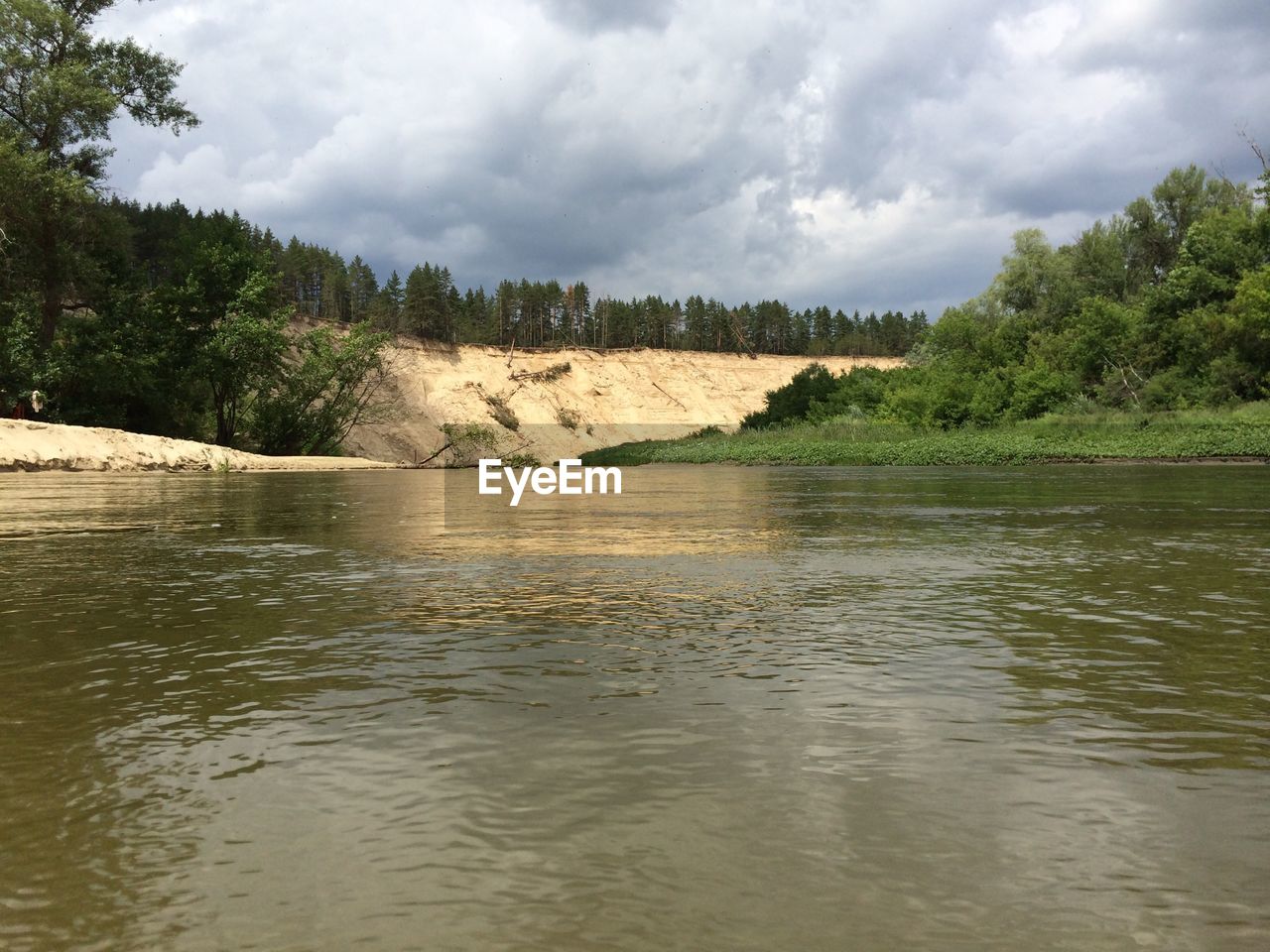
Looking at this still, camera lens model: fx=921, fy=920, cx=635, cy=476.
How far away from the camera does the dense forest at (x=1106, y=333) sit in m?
55.5

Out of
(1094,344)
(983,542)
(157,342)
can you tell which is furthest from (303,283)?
(983,542)

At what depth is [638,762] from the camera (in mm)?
3377

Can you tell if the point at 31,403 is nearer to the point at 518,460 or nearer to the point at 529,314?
the point at 518,460

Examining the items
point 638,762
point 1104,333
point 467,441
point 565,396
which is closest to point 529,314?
point 565,396

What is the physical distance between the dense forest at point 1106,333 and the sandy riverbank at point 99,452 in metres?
46.8

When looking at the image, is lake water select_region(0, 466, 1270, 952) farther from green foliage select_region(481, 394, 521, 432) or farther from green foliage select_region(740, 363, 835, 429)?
green foliage select_region(481, 394, 521, 432)

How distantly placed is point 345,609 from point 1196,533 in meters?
10.5

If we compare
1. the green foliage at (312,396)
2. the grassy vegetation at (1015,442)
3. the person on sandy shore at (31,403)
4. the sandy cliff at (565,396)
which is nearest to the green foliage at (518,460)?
the sandy cliff at (565,396)

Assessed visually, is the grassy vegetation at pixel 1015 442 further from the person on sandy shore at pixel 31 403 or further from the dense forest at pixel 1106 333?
the person on sandy shore at pixel 31 403

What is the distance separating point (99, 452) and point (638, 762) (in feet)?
124

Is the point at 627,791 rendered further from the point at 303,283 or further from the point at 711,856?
the point at 303,283

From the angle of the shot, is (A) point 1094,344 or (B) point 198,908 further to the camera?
(A) point 1094,344

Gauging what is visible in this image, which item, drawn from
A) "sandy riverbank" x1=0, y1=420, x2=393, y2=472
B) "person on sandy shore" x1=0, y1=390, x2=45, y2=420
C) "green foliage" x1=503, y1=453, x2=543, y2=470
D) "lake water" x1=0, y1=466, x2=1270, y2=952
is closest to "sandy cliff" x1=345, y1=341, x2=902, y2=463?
"green foliage" x1=503, y1=453, x2=543, y2=470

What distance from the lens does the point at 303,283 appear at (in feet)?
356
